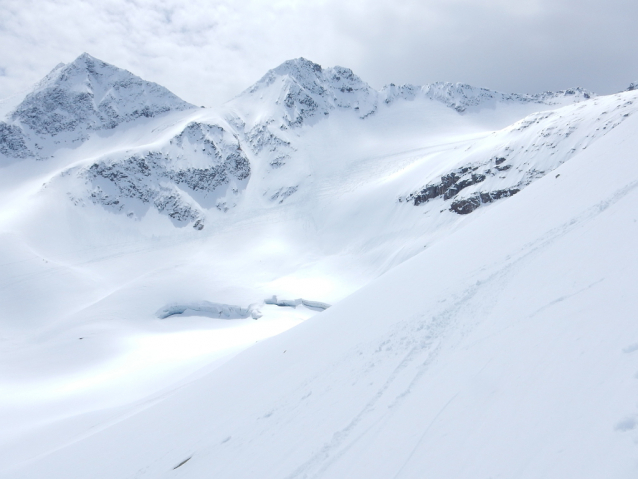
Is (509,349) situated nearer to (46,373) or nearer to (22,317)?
(46,373)

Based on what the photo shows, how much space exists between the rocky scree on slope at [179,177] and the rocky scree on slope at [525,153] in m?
53.7

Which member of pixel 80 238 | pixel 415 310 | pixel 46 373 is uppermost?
pixel 80 238

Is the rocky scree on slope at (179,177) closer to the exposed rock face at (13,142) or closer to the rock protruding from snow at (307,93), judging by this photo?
the rock protruding from snow at (307,93)

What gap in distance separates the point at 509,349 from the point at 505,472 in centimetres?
271

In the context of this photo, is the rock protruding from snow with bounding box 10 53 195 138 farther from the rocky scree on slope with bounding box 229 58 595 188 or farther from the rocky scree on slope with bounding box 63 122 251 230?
the rocky scree on slope with bounding box 63 122 251 230

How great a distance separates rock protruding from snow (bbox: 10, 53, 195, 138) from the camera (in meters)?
105

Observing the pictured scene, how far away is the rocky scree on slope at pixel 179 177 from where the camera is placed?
3250 inches

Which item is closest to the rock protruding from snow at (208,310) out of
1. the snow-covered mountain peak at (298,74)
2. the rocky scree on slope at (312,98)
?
the rocky scree on slope at (312,98)

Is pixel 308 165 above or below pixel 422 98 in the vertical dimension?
below

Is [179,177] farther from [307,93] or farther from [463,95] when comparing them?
[463,95]

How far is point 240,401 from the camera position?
1209 cm

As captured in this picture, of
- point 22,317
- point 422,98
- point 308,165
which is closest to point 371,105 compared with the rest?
point 422,98

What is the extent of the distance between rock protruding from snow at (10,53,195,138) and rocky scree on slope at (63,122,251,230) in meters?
29.3

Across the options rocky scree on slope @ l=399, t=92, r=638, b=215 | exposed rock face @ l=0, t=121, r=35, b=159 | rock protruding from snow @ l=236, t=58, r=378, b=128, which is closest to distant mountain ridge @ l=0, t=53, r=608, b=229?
exposed rock face @ l=0, t=121, r=35, b=159
